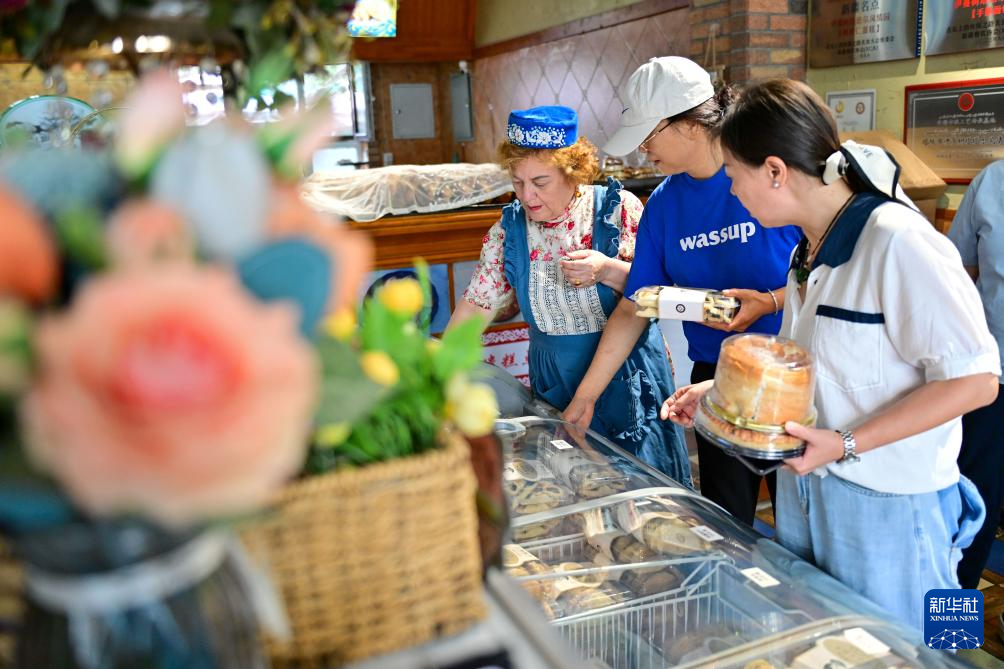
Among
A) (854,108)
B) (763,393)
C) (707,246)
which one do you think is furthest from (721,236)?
(854,108)

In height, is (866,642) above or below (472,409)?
below

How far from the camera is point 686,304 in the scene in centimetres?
207

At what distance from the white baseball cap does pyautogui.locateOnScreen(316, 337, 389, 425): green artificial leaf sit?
1.95m

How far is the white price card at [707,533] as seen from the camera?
1.66m

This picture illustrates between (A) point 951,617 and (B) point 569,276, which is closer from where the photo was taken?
(A) point 951,617

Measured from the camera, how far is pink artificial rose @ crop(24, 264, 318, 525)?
1.20 ft

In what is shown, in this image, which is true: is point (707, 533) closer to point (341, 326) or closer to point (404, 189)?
point (341, 326)

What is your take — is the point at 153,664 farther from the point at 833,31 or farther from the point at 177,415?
the point at 833,31

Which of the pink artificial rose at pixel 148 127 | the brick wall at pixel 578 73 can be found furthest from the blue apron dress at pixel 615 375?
the brick wall at pixel 578 73

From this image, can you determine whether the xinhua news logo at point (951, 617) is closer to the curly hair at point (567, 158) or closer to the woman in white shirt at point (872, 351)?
the woman in white shirt at point (872, 351)

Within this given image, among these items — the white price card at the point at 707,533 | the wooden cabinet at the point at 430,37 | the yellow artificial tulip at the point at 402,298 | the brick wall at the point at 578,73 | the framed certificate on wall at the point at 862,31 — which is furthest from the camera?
the wooden cabinet at the point at 430,37

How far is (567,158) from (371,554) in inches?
78.6

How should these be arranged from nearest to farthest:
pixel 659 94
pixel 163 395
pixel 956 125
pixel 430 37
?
pixel 163 395 → pixel 659 94 → pixel 956 125 → pixel 430 37

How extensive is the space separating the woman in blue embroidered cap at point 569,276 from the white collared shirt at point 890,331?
2.80 ft
